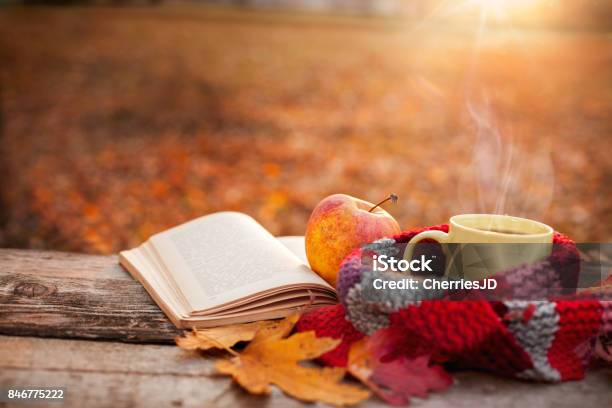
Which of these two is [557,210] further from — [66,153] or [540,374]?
[66,153]

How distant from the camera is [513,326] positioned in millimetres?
859

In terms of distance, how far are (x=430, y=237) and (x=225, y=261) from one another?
45cm

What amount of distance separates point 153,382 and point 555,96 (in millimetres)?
6528

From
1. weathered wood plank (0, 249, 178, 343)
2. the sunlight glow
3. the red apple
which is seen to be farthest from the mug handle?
the sunlight glow

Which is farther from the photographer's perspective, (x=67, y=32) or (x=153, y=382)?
(x=67, y=32)

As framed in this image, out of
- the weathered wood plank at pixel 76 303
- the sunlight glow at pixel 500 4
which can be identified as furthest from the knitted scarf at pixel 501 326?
the sunlight glow at pixel 500 4

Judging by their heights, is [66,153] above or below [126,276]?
below

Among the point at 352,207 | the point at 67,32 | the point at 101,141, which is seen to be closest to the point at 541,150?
the point at 101,141

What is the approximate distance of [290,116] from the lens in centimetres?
635

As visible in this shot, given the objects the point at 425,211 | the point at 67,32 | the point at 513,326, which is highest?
the point at 67,32

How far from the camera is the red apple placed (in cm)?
116

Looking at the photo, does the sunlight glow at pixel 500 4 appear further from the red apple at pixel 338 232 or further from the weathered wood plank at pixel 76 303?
the weathered wood plank at pixel 76 303

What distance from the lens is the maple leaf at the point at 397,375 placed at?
83 centimetres

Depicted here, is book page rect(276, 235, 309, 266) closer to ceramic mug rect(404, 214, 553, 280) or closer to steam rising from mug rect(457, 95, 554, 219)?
ceramic mug rect(404, 214, 553, 280)
